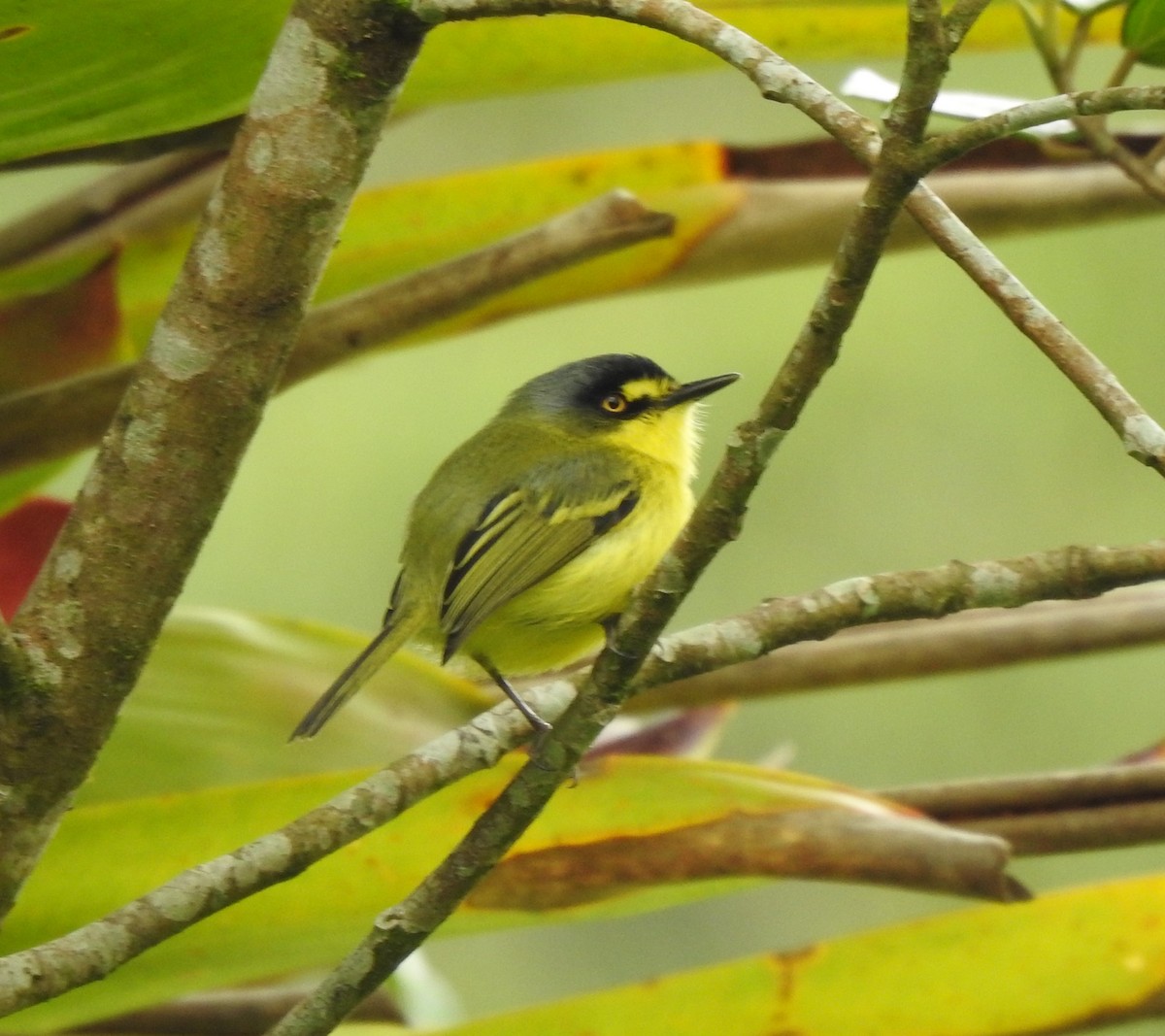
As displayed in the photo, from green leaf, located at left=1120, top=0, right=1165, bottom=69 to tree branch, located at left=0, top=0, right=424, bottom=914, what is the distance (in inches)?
34.9

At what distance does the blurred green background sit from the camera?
535cm

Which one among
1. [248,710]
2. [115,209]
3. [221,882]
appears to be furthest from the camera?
[115,209]

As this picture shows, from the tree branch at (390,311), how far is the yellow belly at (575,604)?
0.43 metres

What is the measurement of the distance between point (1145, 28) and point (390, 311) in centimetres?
95

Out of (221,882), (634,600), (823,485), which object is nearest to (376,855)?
(221,882)

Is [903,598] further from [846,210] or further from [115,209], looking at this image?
[115,209]

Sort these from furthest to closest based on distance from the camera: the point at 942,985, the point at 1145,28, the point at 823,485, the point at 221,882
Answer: the point at 823,485 < the point at 942,985 < the point at 1145,28 < the point at 221,882

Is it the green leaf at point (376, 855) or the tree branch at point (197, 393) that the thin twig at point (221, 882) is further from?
the green leaf at point (376, 855)


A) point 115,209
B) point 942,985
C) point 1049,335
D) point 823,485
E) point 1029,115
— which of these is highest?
point 115,209

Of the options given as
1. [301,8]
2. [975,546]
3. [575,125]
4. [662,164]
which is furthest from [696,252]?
[575,125]

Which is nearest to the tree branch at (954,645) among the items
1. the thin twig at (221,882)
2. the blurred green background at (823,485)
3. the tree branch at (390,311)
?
the tree branch at (390,311)

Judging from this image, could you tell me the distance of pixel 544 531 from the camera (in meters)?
2.32

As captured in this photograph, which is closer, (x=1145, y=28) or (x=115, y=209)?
(x=1145, y=28)

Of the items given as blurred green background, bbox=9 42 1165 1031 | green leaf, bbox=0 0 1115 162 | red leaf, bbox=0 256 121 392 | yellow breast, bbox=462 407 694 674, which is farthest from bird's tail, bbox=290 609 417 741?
blurred green background, bbox=9 42 1165 1031
